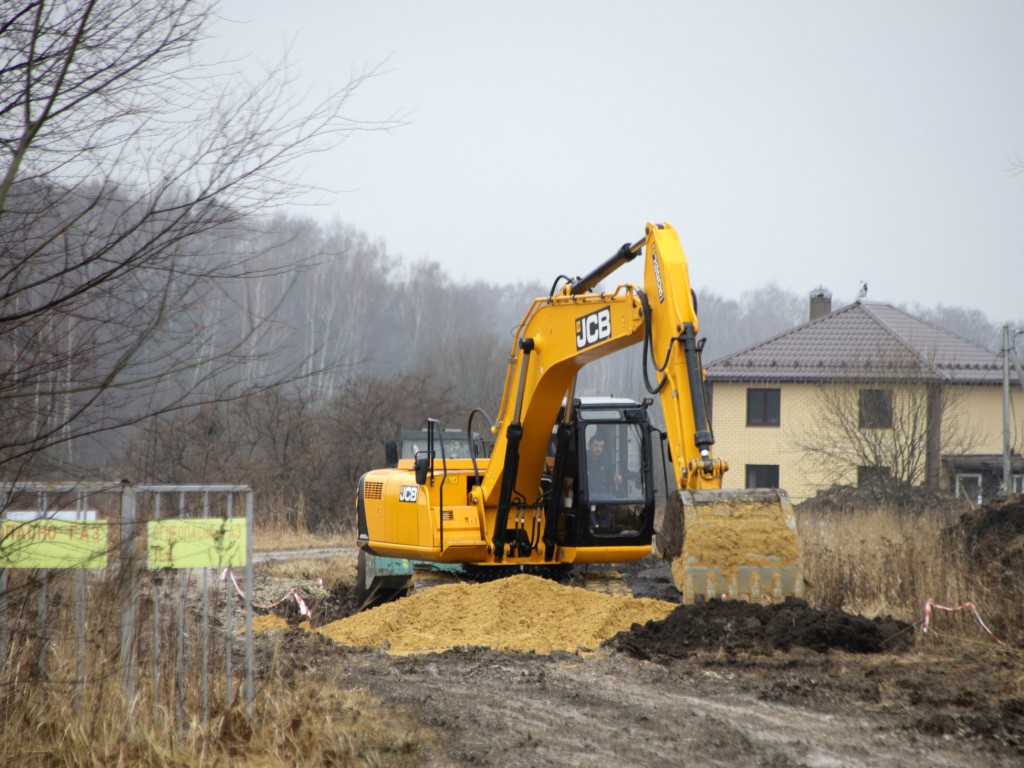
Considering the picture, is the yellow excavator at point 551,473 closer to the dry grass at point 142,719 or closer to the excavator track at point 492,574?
the excavator track at point 492,574

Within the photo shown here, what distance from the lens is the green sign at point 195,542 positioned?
19.0 feet

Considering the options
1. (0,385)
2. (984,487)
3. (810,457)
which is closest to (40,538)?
(0,385)

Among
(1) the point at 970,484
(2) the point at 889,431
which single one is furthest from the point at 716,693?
(1) the point at 970,484

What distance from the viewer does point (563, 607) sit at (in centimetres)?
1145

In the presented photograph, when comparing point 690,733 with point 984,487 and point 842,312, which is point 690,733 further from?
point 842,312

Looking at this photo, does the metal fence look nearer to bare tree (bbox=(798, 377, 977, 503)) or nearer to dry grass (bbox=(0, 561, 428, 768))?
dry grass (bbox=(0, 561, 428, 768))

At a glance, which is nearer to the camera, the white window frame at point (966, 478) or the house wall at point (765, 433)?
the white window frame at point (966, 478)

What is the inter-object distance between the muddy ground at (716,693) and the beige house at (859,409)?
21362 millimetres

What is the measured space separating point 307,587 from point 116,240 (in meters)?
13.6

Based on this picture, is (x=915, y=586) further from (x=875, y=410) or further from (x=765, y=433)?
(x=765, y=433)

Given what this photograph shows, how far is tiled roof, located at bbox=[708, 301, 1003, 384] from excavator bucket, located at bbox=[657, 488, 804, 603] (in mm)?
25900

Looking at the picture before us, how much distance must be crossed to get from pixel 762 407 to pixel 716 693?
30844 millimetres

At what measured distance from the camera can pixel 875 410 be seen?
3075cm

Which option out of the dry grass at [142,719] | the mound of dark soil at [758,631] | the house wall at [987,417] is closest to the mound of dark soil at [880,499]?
the house wall at [987,417]
